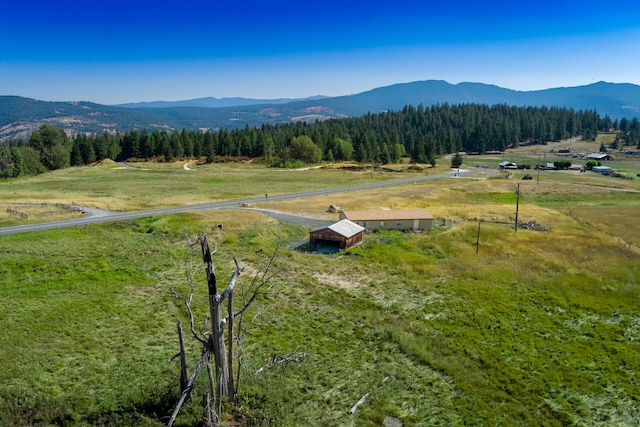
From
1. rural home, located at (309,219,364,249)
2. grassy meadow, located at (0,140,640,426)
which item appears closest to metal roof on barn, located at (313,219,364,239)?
rural home, located at (309,219,364,249)

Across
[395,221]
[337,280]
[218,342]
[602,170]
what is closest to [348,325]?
[337,280]

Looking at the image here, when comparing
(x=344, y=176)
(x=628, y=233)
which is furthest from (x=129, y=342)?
(x=344, y=176)

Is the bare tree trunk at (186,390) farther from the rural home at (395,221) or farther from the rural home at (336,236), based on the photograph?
the rural home at (395,221)

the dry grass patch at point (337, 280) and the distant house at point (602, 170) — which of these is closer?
the dry grass patch at point (337, 280)

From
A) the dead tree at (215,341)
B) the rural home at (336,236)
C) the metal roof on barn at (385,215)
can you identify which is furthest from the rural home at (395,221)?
the dead tree at (215,341)

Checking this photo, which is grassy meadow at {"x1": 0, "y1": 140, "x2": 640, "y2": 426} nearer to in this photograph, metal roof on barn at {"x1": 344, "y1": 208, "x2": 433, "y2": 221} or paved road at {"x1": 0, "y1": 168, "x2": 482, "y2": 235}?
metal roof on barn at {"x1": 344, "y1": 208, "x2": 433, "y2": 221}

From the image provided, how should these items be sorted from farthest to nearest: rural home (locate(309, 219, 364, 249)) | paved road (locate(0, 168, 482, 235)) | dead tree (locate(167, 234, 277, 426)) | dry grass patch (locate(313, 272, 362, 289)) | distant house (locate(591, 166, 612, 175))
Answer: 1. distant house (locate(591, 166, 612, 175))
2. paved road (locate(0, 168, 482, 235))
3. rural home (locate(309, 219, 364, 249))
4. dry grass patch (locate(313, 272, 362, 289))
5. dead tree (locate(167, 234, 277, 426))

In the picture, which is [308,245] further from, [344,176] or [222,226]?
[344,176]
